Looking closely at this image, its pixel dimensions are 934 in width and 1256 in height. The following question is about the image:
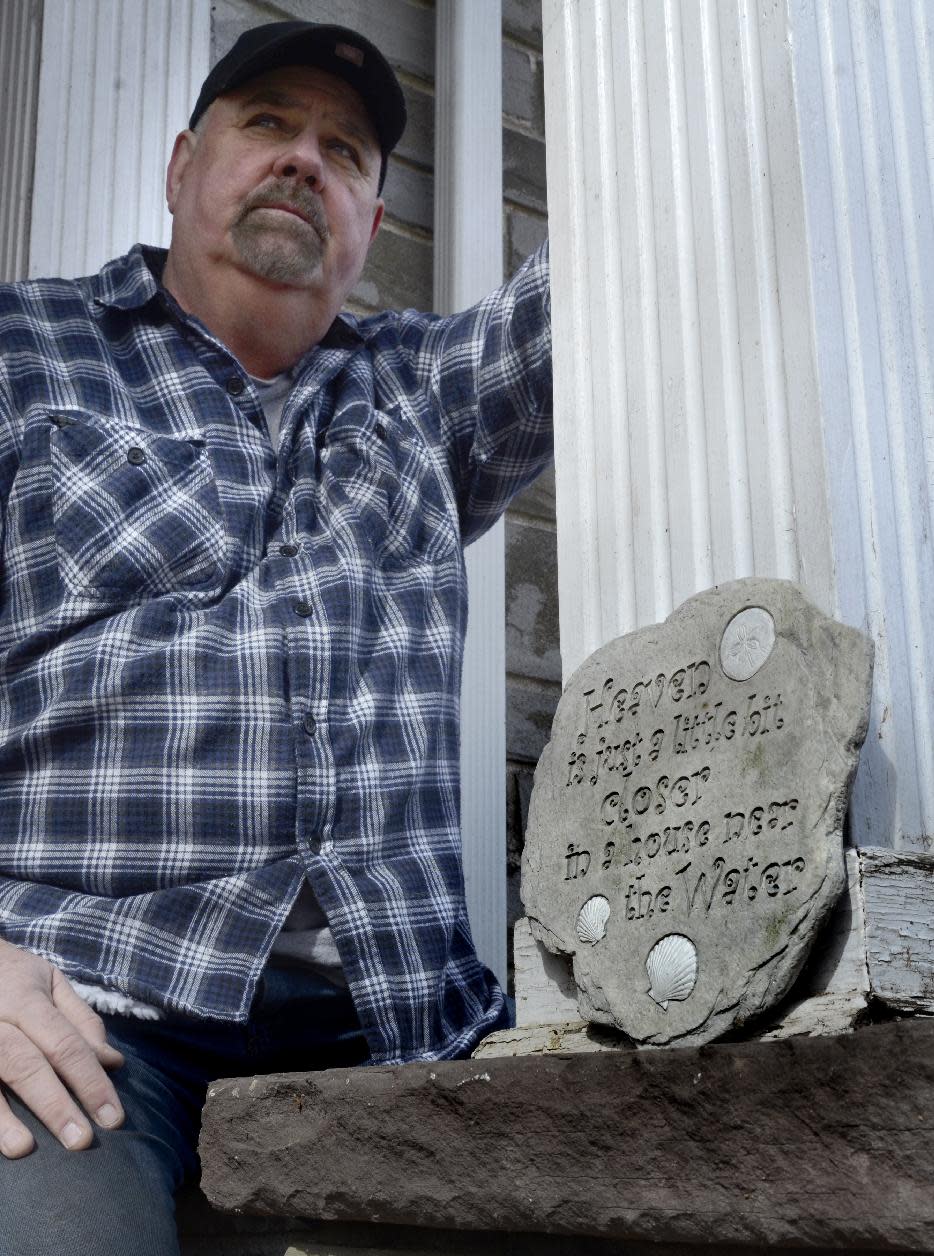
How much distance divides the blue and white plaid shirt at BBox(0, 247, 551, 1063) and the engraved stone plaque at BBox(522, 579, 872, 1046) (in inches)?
19.2

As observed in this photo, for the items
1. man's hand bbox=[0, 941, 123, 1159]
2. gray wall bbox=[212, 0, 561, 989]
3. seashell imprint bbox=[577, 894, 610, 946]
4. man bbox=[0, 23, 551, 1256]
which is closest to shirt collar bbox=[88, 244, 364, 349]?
man bbox=[0, 23, 551, 1256]

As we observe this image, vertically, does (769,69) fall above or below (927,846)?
above

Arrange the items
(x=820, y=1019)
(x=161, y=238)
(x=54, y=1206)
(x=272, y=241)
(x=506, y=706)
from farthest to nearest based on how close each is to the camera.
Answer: (x=506, y=706), (x=161, y=238), (x=272, y=241), (x=54, y=1206), (x=820, y=1019)

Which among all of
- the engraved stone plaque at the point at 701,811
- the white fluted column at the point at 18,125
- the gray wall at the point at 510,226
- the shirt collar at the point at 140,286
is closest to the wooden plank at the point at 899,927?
the engraved stone plaque at the point at 701,811

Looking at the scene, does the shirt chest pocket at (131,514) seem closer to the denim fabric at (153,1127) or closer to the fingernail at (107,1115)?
the denim fabric at (153,1127)

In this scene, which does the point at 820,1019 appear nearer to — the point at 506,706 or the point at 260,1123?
the point at 260,1123

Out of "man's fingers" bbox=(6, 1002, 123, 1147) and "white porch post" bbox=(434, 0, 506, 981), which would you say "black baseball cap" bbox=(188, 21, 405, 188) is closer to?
"white porch post" bbox=(434, 0, 506, 981)

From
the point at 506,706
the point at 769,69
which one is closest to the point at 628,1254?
the point at 769,69

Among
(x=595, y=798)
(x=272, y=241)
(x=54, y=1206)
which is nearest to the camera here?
(x=595, y=798)

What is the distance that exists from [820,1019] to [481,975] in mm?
893

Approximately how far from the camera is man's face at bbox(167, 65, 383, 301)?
6.61 feet

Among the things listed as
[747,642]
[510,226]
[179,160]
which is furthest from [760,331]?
[510,226]

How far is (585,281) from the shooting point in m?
1.36

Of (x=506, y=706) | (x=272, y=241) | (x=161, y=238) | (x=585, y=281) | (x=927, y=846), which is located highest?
(x=161, y=238)
